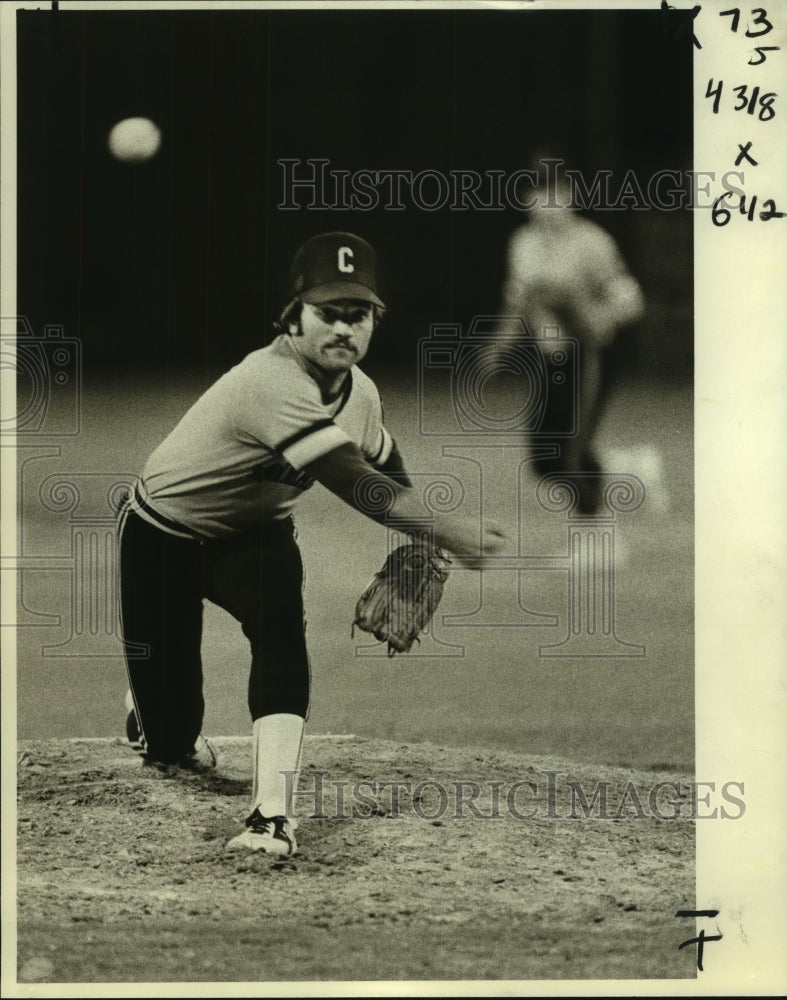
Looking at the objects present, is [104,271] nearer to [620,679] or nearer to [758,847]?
[620,679]

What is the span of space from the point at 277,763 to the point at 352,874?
0.44 metres

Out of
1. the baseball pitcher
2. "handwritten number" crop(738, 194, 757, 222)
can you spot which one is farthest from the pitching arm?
"handwritten number" crop(738, 194, 757, 222)

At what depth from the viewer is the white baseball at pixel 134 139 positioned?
3.76m

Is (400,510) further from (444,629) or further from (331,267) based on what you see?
(331,267)

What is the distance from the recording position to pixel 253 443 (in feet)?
12.4

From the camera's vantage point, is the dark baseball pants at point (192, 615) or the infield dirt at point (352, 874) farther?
the dark baseball pants at point (192, 615)

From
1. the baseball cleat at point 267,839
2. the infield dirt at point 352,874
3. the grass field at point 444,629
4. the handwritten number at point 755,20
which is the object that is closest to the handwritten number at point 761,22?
the handwritten number at point 755,20

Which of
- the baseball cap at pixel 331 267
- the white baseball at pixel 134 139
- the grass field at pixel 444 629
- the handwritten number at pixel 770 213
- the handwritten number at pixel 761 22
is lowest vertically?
the grass field at pixel 444 629

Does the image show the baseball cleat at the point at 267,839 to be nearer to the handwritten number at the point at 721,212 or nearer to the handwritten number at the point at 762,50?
the handwritten number at the point at 721,212

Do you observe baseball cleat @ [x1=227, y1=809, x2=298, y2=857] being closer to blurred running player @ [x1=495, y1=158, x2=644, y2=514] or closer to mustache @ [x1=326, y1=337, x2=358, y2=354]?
blurred running player @ [x1=495, y1=158, x2=644, y2=514]

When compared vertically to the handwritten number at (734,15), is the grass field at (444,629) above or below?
below

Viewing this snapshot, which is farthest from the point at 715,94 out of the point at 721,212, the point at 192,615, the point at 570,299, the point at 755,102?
the point at 192,615

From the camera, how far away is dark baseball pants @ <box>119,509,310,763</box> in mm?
3777

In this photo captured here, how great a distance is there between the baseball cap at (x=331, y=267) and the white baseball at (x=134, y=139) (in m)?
0.61
